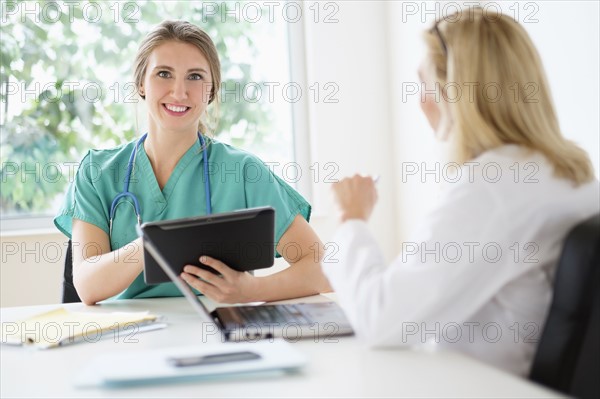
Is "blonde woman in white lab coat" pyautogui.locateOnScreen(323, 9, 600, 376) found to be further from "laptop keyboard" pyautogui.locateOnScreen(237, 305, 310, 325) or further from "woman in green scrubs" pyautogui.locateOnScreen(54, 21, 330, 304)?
"woman in green scrubs" pyautogui.locateOnScreen(54, 21, 330, 304)

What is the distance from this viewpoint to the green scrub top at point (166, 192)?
1898 millimetres

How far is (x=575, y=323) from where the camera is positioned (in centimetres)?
104

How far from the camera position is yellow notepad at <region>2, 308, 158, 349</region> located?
1.34m

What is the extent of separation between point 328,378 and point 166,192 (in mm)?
1018

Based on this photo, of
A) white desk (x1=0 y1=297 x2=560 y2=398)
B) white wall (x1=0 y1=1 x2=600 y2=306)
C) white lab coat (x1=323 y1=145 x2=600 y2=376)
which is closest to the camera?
white desk (x1=0 y1=297 x2=560 y2=398)

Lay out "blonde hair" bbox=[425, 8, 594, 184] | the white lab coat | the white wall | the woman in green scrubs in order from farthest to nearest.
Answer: the white wall, the woman in green scrubs, "blonde hair" bbox=[425, 8, 594, 184], the white lab coat

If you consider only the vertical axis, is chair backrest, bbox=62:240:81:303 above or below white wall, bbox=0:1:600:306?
below

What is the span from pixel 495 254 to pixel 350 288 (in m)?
0.22

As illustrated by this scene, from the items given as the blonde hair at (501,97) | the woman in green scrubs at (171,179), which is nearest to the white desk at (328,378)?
the blonde hair at (501,97)

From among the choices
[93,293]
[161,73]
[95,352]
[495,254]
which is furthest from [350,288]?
[161,73]

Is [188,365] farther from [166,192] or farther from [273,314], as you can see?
[166,192]

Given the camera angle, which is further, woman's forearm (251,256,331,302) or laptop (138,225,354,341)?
woman's forearm (251,256,331,302)

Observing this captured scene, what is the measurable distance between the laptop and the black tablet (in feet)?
0.13

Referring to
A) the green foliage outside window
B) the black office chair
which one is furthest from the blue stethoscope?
the green foliage outside window
